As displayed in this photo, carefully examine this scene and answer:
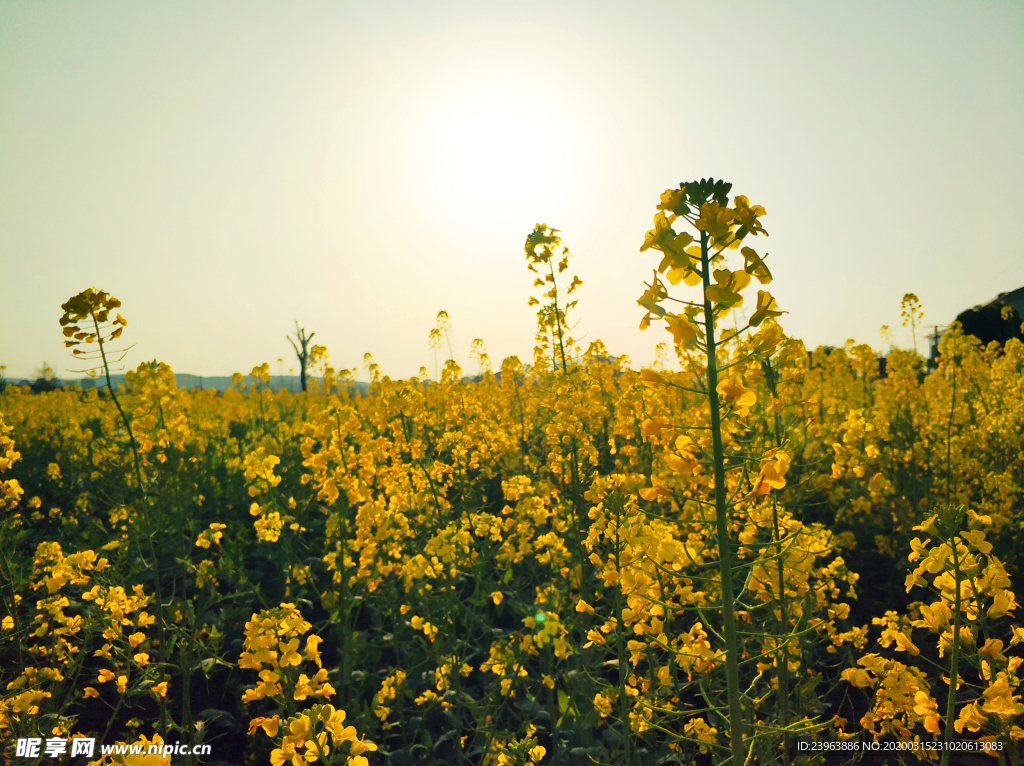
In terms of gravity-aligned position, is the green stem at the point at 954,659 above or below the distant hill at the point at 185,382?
below

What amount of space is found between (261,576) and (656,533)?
4245mm

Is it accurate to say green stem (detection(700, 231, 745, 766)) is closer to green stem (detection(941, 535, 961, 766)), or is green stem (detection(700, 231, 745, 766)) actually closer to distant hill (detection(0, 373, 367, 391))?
green stem (detection(941, 535, 961, 766))

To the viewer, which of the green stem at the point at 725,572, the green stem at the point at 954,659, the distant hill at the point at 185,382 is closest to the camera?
the green stem at the point at 725,572

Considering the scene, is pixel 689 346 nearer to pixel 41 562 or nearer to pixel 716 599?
pixel 716 599

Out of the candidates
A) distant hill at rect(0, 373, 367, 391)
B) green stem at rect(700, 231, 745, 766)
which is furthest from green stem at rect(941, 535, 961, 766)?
distant hill at rect(0, 373, 367, 391)

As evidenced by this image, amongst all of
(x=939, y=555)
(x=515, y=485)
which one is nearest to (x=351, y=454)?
(x=515, y=485)

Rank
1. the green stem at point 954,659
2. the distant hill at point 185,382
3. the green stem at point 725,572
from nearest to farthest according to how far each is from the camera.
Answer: the green stem at point 725,572 < the green stem at point 954,659 < the distant hill at point 185,382

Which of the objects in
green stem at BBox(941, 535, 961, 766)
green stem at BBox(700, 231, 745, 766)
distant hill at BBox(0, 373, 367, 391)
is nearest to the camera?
green stem at BBox(700, 231, 745, 766)

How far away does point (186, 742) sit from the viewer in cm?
308

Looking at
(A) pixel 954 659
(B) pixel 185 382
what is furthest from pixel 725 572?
(B) pixel 185 382

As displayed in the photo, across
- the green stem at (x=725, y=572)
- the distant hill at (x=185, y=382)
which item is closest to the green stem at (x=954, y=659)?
the green stem at (x=725, y=572)

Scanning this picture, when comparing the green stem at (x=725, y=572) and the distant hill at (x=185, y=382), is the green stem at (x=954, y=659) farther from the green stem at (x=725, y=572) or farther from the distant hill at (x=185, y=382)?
the distant hill at (x=185, y=382)

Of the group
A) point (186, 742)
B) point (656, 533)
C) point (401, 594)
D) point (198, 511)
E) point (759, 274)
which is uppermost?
point (759, 274)

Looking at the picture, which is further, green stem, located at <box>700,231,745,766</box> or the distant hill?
the distant hill
